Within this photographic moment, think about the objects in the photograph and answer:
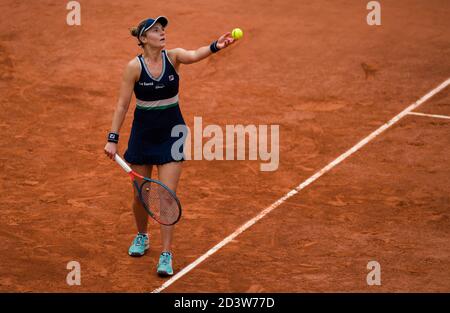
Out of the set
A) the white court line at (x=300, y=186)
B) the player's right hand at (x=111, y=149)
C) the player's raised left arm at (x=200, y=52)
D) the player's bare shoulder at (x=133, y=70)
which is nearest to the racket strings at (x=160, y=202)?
the player's right hand at (x=111, y=149)

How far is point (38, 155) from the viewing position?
11.0 m

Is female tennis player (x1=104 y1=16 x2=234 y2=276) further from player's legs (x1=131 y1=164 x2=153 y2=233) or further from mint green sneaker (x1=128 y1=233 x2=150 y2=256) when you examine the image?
mint green sneaker (x1=128 y1=233 x2=150 y2=256)

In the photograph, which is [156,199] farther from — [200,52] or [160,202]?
[200,52]

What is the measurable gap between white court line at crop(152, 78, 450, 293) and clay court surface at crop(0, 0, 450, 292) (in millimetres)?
76

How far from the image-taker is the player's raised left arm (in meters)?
7.66

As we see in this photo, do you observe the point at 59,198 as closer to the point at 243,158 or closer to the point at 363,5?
the point at 243,158

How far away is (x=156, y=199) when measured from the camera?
8070 mm

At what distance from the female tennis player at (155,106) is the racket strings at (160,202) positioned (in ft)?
0.58

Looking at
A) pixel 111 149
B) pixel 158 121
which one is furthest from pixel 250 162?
pixel 111 149

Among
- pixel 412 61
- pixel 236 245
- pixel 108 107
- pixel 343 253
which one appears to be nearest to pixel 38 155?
pixel 108 107

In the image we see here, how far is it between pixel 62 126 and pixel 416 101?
16.4ft

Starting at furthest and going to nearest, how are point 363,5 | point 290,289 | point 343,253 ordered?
point 363,5
point 343,253
point 290,289

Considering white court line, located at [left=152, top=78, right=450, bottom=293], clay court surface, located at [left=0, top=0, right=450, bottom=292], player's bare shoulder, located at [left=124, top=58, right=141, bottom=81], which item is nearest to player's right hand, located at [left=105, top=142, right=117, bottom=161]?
player's bare shoulder, located at [left=124, top=58, right=141, bottom=81]

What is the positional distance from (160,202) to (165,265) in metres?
0.64
